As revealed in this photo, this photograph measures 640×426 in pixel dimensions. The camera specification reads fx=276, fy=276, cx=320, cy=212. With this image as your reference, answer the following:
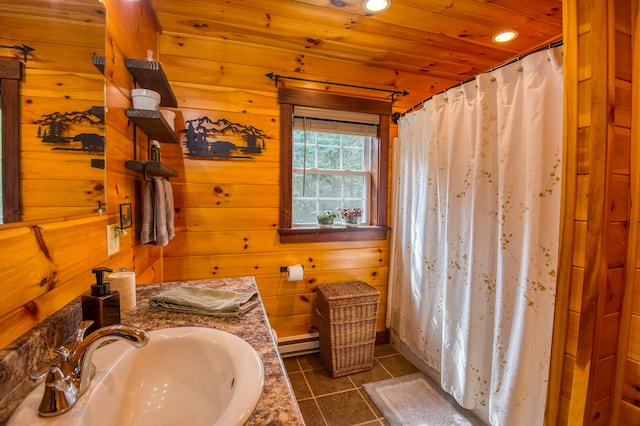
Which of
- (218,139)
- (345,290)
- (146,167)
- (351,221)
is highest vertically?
(218,139)

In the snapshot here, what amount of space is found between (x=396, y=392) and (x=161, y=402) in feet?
5.25

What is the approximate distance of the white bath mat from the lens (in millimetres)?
1585

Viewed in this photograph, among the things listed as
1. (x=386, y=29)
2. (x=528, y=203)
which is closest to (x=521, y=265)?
(x=528, y=203)

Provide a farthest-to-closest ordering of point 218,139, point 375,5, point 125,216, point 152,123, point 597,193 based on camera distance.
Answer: point 218,139
point 375,5
point 152,123
point 125,216
point 597,193

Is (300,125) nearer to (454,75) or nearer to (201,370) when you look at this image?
(454,75)

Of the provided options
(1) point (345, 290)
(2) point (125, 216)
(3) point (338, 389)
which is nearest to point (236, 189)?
(2) point (125, 216)

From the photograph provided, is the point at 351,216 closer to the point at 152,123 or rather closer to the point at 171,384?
the point at 152,123

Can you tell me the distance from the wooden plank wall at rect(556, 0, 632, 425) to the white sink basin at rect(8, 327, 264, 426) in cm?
102

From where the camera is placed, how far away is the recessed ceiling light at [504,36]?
1844 mm

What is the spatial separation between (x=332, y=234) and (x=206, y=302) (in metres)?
1.32

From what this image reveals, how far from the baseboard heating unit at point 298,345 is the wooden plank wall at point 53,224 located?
4.68 feet

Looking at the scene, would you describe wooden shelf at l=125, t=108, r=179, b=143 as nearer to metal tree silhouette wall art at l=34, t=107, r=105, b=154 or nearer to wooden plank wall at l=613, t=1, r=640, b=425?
metal tree silhouette wall art at l=34, t=107, r=105, b=154

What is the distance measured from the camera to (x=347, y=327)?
199 cm

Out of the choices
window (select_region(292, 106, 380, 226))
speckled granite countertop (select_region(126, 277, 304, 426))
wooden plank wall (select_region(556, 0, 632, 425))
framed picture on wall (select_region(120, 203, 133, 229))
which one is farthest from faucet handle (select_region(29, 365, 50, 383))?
window (select_region(292, 106, 380, 226))
